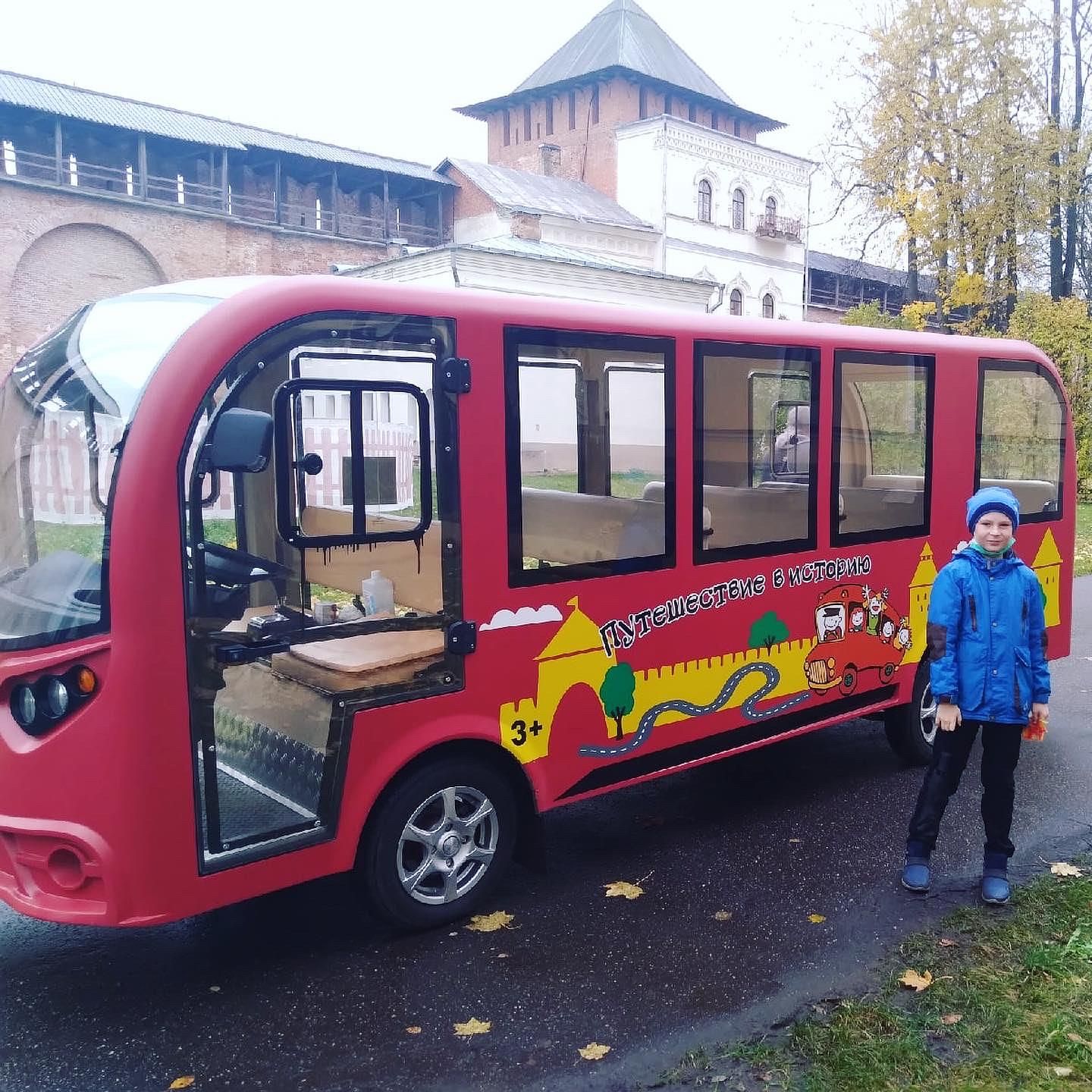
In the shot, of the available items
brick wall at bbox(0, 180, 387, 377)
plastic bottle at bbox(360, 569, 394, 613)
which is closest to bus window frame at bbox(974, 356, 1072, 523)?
plastic bottle at bbox(360, 569, 394, 613)

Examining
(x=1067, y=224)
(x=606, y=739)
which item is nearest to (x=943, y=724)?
(x=606, y=739)

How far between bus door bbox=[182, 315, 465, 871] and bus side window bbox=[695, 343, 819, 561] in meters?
1.46

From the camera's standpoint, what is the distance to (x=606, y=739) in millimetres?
4715

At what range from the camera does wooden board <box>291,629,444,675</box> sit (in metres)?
3.87

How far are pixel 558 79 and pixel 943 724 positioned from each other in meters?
53.4

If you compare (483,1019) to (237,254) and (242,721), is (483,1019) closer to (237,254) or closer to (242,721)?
(242,721)

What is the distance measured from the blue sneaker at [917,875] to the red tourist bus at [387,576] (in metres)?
1.04

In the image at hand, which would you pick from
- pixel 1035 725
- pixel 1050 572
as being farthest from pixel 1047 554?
pixel 1035 725

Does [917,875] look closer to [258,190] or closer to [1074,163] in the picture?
[1074,163]

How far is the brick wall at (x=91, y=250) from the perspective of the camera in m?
32.6

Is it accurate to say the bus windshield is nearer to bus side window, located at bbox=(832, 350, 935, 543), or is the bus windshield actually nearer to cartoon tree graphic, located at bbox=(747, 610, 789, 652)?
cartoon tree graphic, located at bbox=(747, 610, 789, 652)

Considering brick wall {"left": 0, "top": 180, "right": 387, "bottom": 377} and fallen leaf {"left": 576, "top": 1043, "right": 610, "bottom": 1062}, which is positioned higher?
brick wall {"left": 0, "top": 180, "right": 387, "bottom": 377}

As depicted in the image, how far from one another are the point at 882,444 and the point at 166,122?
3658 centimetres

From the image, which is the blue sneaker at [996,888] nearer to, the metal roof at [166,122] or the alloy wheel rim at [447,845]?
the alloy wheel rim at [447,845]
